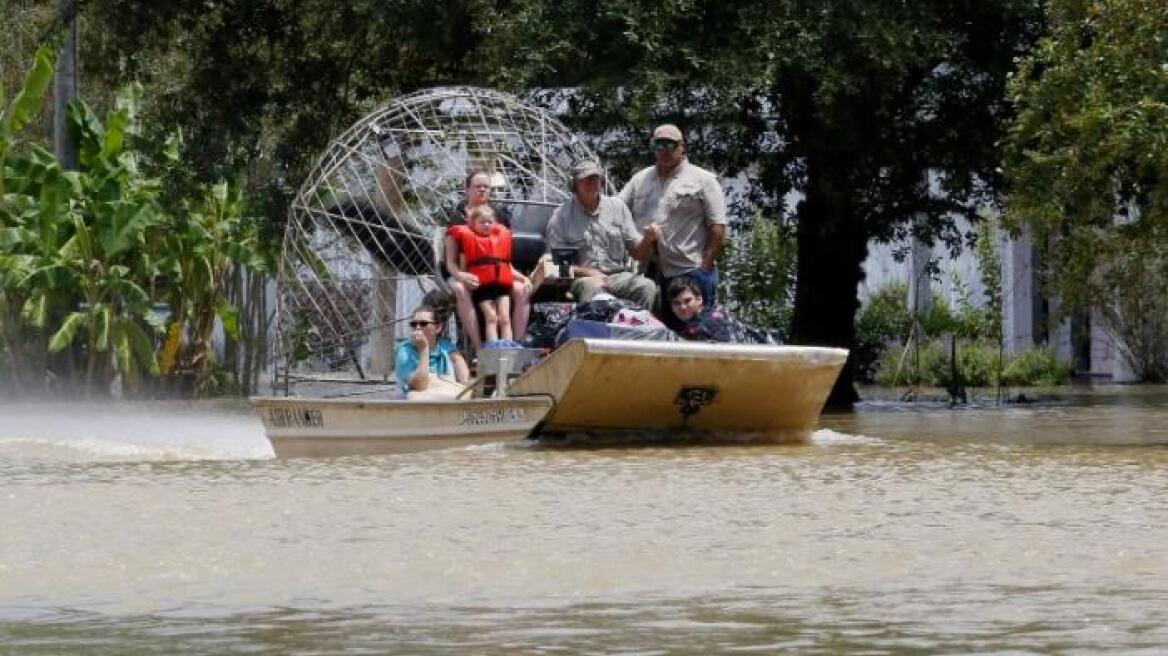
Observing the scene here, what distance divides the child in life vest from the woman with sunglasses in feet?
1.17

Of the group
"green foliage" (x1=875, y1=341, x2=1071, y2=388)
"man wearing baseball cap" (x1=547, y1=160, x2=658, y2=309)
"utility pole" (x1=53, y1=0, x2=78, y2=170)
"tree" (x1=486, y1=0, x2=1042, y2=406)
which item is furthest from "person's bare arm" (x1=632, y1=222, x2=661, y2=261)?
"green foliage" (x1=875, y1=341, x2=1071, y2=388)

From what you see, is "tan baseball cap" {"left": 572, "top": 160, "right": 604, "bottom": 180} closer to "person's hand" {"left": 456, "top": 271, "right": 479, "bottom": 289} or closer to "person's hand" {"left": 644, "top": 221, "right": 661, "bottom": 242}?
"person's hand" {"left": 644, "top": 221, "right": 661, "bottom": 242}

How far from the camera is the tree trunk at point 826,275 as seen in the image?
27.5 m

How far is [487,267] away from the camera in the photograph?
17.4m

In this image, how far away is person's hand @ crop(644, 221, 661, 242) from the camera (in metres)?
17.5

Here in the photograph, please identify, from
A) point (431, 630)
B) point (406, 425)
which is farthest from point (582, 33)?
point (431, 630)

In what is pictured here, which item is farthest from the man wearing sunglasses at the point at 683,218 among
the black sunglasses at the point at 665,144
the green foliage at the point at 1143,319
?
the green foliage at the point at 1143,319

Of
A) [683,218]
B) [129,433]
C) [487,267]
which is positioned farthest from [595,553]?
[129,433]

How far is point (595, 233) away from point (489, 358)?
1294 millimetres

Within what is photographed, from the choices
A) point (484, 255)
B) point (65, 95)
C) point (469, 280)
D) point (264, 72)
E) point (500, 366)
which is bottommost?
point (500, 366)

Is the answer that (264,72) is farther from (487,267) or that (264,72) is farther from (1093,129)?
(1093,129)

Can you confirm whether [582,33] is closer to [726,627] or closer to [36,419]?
[36,419]

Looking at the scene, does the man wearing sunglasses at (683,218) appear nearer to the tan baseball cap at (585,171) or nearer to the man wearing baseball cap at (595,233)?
the man wearing baseball cap at (595,233)

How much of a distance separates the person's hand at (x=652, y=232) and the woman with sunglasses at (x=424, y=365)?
5.10ft
